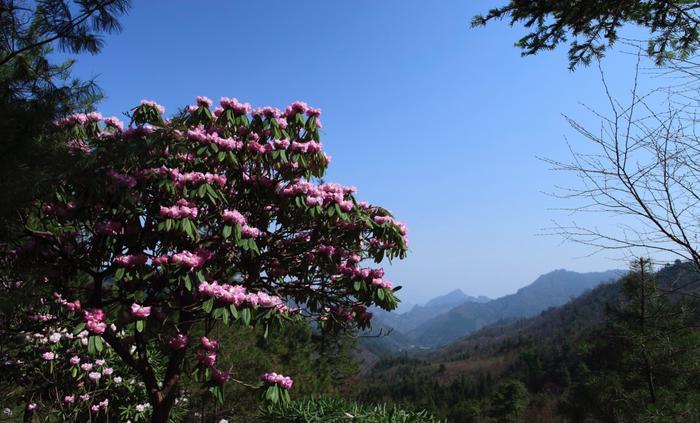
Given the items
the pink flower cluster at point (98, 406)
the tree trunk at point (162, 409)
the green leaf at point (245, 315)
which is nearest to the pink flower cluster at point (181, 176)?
the green leaf at point (245, 315)

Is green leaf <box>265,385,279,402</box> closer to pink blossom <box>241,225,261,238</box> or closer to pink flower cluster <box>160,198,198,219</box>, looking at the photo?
pink blossom <box>241,225,261,238</box>

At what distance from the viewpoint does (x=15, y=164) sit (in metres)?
3.15

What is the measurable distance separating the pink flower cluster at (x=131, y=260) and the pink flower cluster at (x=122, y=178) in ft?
1.67

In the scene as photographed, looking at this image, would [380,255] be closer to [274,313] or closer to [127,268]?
[274,313]

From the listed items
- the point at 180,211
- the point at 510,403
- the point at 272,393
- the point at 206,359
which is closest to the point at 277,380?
the point at 272,393

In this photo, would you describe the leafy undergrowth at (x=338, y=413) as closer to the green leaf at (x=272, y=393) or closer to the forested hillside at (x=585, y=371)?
the green leaf at (x=272, y=393)

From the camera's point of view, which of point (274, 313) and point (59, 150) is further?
point (59, 150)

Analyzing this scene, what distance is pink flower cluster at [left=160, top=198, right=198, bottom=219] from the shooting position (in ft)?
10.2

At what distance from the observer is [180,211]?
10.3ft

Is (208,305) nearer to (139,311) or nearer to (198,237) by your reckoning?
(139,311)

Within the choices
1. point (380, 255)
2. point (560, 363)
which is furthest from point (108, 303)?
point (560, 363)

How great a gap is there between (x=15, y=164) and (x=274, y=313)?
217cm

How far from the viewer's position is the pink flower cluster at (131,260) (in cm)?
309

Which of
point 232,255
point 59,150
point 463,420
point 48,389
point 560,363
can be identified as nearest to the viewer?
point 59,150
